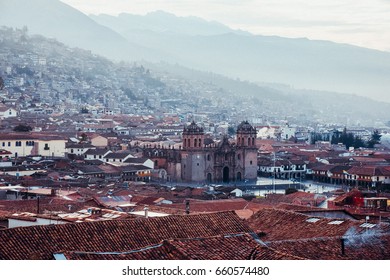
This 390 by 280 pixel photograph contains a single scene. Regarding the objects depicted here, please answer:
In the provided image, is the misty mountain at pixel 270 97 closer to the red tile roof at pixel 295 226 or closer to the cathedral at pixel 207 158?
the cathedral at pixel 207 158

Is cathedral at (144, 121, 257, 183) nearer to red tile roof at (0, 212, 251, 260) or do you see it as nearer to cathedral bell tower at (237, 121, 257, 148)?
cathedral bell tower at (237, 121, 257, 148)

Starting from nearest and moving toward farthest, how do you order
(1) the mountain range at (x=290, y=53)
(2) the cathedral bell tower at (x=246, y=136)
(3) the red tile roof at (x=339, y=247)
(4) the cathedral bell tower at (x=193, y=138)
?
(3) the red tile roof at (x=339, y=247)
(1) the mountain range at (x=290, y=53)
(4) the cathedral bell tower at (x=193, y=138)
(2) the cathedral bell tower at (x=246, y=136)

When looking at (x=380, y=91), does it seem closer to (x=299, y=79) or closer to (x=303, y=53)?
(x=303, y=53)

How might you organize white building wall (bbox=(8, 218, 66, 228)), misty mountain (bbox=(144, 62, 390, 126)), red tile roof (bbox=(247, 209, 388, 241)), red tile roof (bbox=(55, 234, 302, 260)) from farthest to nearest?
misty mountain (bbox=(144, 62, 390, 126)) < white building wall (bbox=(8, 218, 66, 228)) < red tile roof (bbox=(247, 209, 388, 241)) < red tile roof (bbox=(55, 234, 302, 260))

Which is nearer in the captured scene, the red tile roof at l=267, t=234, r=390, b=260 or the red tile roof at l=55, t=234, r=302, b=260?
the red tile roof at l=55, t=234, r=302, b=260

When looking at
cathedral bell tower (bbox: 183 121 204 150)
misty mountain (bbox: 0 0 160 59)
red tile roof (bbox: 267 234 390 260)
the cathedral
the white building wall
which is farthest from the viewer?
cathedral bell tower (bbox: 183 121 204 150)

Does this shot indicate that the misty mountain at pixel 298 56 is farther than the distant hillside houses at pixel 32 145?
No

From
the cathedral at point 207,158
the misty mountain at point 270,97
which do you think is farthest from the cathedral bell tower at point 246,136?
the misty mountain at point 270,97

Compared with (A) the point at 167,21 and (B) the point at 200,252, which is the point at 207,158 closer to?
(A) the point at 167,21

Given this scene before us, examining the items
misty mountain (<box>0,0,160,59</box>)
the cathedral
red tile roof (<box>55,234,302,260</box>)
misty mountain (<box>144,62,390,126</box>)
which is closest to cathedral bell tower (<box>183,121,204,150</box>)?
the cathedral
